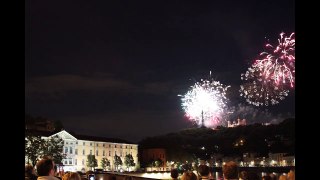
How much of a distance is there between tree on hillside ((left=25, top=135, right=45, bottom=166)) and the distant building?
43738 mm

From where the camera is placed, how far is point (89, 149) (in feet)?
487

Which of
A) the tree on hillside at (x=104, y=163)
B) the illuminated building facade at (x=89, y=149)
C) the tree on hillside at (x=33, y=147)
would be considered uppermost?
the tree on hillside at (x=33, y=147)

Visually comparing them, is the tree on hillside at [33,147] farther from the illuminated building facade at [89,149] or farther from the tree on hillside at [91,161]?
the tree on hillside at [91,161]

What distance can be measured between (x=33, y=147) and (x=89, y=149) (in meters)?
66.1

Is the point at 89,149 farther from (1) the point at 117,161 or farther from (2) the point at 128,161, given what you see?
(2) the point at 128,161

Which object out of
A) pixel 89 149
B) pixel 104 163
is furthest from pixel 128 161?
pixel 89 149

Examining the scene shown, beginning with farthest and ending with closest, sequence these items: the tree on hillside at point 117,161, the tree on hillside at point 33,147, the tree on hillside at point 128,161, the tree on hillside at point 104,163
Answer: the tree on hillside at point 128,161 < the tree on hillside at point 117,161 < the tree on hillside at point 104,163 < the tree on hillside at point 33,147

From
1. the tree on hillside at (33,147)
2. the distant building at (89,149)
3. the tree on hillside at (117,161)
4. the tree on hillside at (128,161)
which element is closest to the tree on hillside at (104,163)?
the distant building at (89,149)

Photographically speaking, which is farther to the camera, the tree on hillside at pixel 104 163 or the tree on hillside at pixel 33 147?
the tree on hillside at pixel 104 163

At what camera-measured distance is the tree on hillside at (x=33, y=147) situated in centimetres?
8112

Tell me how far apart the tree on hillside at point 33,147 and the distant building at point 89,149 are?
43738 mm
